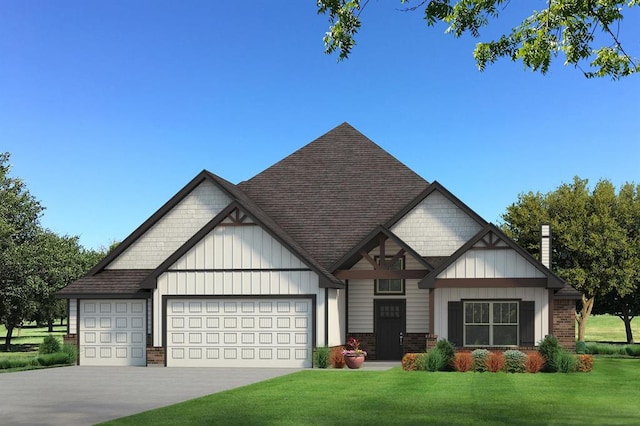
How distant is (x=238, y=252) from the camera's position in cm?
3212

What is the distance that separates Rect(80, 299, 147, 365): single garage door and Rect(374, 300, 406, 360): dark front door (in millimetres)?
9654

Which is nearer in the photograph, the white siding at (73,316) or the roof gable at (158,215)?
the white siding at (73,316)

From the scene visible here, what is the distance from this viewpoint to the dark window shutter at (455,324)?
3241cm

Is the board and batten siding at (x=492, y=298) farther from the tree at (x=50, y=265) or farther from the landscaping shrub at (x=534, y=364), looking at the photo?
the tree at (x=50, y=265)

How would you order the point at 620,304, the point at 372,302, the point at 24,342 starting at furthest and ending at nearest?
the point at 24,342
the point at 620,304
the point at 372,302

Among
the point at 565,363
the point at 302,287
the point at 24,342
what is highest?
the point at 302,287

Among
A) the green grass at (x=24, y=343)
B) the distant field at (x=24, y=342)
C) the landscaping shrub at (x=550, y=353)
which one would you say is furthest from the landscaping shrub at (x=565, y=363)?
the distant field at (x=24, y=342)

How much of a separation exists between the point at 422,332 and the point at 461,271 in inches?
153

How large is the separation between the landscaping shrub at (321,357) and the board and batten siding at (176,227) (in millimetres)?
7938

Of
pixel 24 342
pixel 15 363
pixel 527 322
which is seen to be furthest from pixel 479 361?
pixel 24 342

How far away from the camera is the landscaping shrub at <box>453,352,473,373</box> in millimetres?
28031

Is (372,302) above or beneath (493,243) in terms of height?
beneath

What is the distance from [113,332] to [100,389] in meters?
11.3

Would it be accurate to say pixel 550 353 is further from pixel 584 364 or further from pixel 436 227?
pixel 436 227
